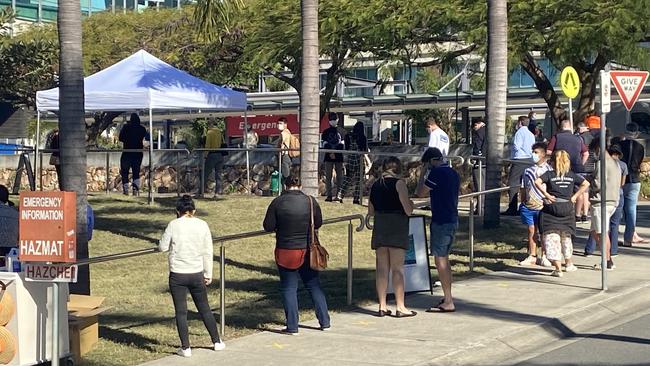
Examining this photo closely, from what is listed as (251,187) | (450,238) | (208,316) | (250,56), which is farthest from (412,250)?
(250,56)

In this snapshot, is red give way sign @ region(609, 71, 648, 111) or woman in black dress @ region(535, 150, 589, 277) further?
red give way sign @ region(609, 71, 648, 111)

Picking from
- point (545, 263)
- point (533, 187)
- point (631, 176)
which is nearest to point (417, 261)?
point (533, 187)

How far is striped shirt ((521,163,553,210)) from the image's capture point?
49.6 feet

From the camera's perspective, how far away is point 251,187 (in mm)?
27562

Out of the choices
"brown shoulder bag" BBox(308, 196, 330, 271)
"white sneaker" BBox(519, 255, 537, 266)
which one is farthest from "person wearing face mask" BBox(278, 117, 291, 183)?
"brown shoulder bag" BBox(308, 196, 330, 271)

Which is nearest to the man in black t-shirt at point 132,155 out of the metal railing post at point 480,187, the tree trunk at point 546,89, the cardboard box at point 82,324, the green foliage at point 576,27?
the metal railing post at point 480,187

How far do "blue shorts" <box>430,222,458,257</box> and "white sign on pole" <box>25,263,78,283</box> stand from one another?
5104 mm

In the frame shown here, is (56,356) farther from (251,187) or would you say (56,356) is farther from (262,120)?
(262,120)

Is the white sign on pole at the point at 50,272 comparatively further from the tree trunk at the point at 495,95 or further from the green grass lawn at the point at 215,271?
the tree trunk at the point at 495,95

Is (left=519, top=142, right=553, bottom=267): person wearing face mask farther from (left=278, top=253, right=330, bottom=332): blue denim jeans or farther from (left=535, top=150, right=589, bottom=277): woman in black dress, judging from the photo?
(left=278, top=253, right=330, bottom=332): blue denim jeans

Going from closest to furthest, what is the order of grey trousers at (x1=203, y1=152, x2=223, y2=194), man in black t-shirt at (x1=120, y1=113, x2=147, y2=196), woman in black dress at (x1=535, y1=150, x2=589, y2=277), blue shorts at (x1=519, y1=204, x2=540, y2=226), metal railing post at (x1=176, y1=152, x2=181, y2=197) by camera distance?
woman in black dress at (x1=535, y1=150, x2=589, y2=277)
blue shorts at (x1=519, y1=204, x2=540, y2=226)
man in black t-shirt at (x1=120, y1=113, x2=147, y2=196)
grey trousers at (x1=203, y1=152, x2=223, y2=194)
metal railing post at (x1=176, y1=152, x2=181, y2=197)

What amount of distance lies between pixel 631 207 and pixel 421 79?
46050 mm

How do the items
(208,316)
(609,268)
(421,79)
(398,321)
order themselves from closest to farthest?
1. (208,316)
2. (398,321)
3. (609,268)
4. (421,79)

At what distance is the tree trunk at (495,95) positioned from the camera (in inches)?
734
